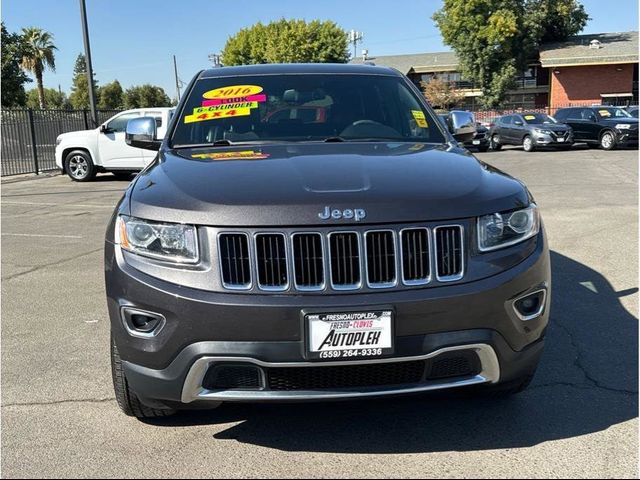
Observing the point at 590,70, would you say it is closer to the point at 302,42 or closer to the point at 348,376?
the point at 302,42

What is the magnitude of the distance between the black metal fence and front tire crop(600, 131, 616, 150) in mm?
19453

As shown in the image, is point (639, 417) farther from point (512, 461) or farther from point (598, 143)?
point (598, 143)

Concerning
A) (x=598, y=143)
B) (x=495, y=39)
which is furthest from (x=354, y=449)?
(x=495, y=39)

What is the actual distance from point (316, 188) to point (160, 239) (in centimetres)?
68

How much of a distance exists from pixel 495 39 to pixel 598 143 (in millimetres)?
25359

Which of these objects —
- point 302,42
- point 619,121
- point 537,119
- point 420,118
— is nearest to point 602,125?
point 619,121

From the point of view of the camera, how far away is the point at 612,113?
24.2m

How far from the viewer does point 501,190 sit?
2816mm

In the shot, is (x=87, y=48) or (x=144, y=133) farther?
(x=87, y=48)

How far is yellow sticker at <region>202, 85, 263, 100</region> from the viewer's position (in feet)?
13.5

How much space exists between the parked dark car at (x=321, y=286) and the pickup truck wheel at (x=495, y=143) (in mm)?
24380

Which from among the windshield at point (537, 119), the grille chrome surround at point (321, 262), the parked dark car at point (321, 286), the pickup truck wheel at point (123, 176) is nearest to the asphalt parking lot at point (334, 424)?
the parked dark car at point (321, 286)

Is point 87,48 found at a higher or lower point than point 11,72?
lower

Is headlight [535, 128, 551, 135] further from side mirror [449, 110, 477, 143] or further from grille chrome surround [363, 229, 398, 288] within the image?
grille chrome surround [363, 229, 398, 288]
